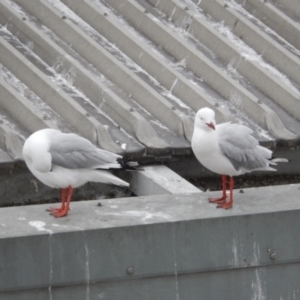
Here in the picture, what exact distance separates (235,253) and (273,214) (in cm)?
41

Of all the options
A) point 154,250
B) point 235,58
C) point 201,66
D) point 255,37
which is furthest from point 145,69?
point 154,250

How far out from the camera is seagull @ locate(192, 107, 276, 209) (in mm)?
5883

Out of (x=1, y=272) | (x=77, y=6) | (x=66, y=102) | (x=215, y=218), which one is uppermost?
(x=77, y=6)

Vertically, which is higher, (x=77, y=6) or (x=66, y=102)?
(x=77, y=6)

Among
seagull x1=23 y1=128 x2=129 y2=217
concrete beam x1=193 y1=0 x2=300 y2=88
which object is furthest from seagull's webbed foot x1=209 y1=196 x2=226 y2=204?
concrete beam x1=193 y1=0 x2=300 y2=88

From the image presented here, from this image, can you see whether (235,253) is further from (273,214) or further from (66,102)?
(66,102)

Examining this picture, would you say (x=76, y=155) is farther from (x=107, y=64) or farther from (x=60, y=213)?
(x=107, y=64)

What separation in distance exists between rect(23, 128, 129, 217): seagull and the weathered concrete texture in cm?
28

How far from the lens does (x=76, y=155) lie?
19.0 feet

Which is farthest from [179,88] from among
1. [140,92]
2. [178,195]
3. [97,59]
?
[178,195]

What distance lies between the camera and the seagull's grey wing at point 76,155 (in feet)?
18.8

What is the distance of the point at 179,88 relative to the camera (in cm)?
879

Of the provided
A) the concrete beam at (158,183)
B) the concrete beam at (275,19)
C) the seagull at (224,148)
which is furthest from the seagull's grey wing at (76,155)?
the concrete beam at (275,19)

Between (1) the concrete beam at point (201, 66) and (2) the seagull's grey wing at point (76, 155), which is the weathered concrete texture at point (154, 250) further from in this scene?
(1) the concrete beam at point (201, 66)
